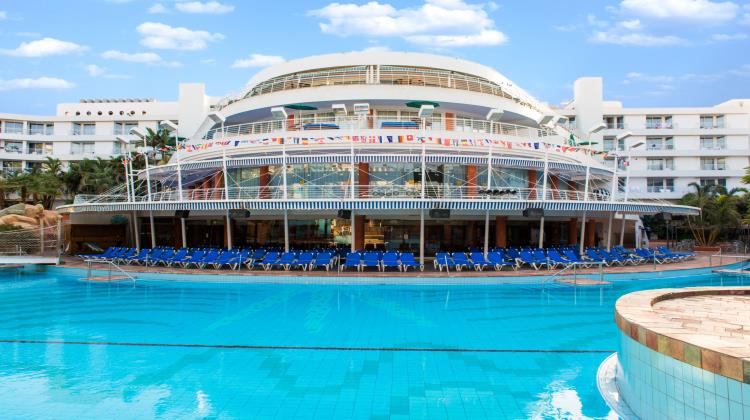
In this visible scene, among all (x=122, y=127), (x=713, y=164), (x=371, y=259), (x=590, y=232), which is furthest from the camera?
(x=122, y=127)

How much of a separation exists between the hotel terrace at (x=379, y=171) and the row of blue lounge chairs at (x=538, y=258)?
1.27m

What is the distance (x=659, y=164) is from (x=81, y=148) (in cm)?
5840

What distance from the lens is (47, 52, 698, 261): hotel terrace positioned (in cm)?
2117

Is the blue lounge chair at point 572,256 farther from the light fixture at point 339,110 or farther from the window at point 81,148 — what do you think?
the window at point 81,148

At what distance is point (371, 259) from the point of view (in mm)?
19125

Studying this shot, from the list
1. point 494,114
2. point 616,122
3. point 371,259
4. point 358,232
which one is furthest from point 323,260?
point 616,122

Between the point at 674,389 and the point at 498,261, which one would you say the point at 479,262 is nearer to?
the point at 498,261

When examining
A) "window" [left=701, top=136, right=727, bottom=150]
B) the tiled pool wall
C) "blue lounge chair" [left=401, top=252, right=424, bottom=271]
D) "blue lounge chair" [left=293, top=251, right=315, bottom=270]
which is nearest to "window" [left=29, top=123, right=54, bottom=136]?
"blue lounge chair" [left=293, top=251, right=315, bottom=270]

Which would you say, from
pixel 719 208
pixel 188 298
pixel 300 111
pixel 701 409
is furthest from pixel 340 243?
pixel 719 208

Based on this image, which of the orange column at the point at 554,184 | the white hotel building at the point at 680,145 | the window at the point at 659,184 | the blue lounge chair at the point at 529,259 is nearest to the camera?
the blue lounge chair at the point at 529,259

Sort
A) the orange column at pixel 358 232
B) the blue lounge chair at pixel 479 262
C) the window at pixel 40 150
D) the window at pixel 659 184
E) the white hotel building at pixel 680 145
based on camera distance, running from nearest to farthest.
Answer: the blue lounge chair at pixel 479 262
the orange column at pixel 358 232
the white hotel building at pixel 680 145
the window at pixel 659 184
the window at pixel 40 150

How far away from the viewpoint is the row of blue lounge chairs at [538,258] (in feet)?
62.3

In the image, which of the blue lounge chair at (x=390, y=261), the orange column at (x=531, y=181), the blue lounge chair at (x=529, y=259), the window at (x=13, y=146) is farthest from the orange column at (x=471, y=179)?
the window at (x=13, y=146)

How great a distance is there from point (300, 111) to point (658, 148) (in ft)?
122
